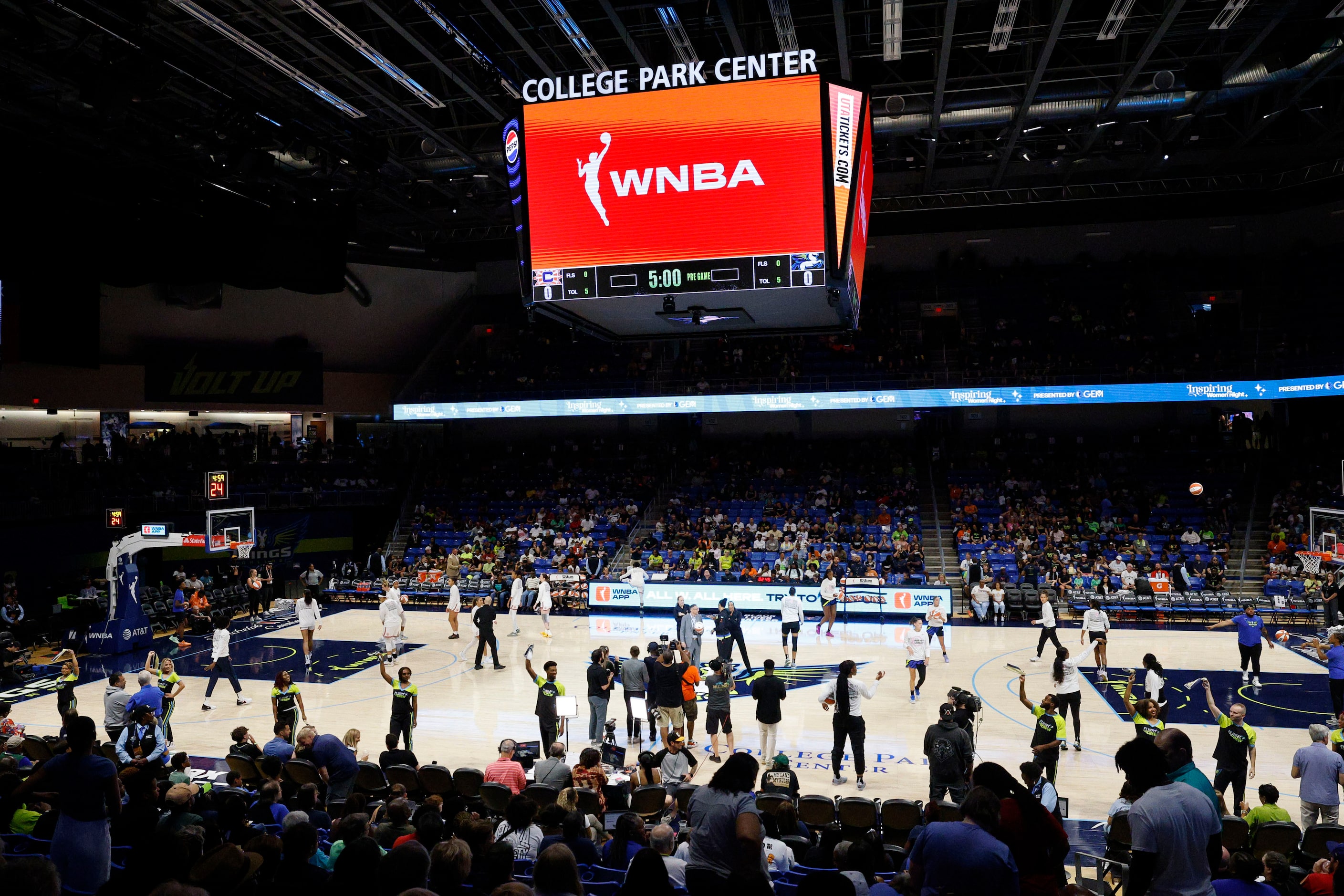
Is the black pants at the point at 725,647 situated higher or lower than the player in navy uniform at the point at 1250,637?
higher

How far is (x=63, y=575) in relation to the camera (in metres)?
26.2

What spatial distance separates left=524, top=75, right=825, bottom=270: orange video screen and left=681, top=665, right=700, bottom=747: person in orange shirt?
631 cm

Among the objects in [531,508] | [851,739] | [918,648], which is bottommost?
[851,739]

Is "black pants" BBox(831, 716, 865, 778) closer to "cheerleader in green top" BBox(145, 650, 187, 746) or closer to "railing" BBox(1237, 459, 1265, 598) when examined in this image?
"cheerleader in green top" BBox(145, 650, 187, 746)

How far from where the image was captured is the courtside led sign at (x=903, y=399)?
94.4ft

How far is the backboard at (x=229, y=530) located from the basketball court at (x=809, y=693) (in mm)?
2384

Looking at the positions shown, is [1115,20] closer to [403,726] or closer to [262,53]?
[262,53]

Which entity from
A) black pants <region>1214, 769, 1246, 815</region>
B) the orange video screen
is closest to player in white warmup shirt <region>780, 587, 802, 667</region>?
black pants <region>1214, 769, 1246, 815</region>

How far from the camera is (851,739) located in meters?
11.9

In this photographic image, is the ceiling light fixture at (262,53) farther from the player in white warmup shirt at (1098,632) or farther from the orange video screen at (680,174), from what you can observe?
the player in white warmup shirt at (1098,632)

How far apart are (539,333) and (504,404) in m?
6.18

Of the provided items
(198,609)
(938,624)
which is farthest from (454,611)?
(938,624)

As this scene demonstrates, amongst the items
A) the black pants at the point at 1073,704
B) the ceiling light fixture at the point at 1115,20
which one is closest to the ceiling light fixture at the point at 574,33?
the ceiling light fixture at the point at 1115,20

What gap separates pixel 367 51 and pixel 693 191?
11609 mm
